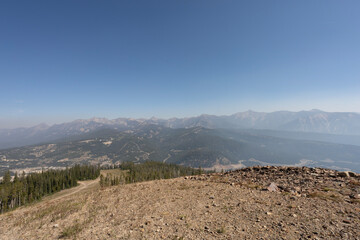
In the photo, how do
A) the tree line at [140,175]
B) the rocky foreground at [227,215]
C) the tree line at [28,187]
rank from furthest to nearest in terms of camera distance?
the tree line at [140,175], the tree line at [28,187], the rocky foreground at [227,215]

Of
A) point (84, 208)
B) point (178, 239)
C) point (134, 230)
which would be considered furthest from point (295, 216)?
point (84, 208)

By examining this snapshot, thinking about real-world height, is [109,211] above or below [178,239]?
below

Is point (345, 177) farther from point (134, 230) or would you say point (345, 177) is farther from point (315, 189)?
point (134, 230)

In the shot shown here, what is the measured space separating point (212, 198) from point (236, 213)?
3.90 m

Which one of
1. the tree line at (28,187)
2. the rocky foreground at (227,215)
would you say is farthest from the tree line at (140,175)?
the rocky foreground at (227,215)

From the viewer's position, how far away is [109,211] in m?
14.0

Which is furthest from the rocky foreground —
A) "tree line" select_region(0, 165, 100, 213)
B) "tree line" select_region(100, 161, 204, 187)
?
"tree line" select_region(0, 165, 100, 213)

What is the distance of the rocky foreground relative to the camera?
847 centimetres

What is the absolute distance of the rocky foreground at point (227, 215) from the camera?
27.8 ft

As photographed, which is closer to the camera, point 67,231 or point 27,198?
point 67,231

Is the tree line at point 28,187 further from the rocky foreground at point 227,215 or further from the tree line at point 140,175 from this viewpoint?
the rocky foreground at point 227,215

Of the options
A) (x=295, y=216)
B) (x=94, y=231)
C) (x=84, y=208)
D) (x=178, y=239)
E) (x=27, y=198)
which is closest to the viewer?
(x=178, y=239)

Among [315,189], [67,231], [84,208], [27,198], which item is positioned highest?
[315,189]

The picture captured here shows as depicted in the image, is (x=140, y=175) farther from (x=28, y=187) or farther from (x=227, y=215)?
(x=227, y=215)
